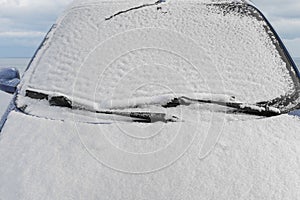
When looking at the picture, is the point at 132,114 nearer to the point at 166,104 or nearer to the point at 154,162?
the point at 166,104

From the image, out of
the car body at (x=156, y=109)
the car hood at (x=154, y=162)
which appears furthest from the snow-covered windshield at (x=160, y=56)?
the car hood at (x=154, y=162)

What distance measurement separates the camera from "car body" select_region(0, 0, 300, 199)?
1.61 m

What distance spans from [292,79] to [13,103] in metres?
1.40

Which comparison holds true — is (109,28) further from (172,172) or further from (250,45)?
(172,172)

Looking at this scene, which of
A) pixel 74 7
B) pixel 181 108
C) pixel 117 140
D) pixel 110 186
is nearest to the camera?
pixel 110 186

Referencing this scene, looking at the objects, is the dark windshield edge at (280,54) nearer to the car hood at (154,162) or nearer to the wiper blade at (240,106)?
the wiper blade at (240,106)

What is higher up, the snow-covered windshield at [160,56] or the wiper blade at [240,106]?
the snow-covered windshield at [160,56]

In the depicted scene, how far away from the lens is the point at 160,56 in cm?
196

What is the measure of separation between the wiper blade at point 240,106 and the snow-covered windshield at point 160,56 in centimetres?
3

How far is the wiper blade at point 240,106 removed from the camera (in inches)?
73.9

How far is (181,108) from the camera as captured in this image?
1.86 meters

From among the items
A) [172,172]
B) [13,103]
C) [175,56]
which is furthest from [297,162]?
[13,103]

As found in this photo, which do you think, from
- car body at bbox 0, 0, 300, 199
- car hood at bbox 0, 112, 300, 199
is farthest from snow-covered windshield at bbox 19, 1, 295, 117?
car hood at bbox 0, 112, 300, 199

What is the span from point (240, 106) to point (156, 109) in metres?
0.37
